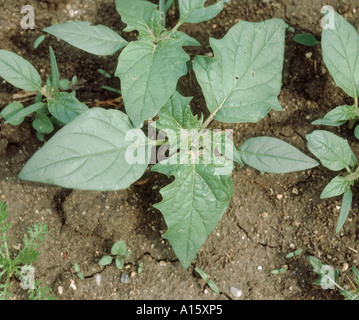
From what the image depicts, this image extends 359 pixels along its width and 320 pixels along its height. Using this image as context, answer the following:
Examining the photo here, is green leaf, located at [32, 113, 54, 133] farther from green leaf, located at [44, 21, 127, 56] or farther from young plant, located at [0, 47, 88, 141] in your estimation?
green leaf, located at [44, 21, 127, 56]

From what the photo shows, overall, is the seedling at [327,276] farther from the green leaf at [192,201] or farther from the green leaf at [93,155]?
the green leaf at [93,155]

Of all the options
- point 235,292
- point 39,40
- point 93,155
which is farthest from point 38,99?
point 235,292

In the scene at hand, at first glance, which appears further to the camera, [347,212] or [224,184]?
[347,212]

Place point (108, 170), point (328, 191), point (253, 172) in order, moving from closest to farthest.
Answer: point (108, 170), point (328, 191), point (253, 172)

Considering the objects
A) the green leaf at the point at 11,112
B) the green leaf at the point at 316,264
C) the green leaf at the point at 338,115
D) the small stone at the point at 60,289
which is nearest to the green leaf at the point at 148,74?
the green leaf at the point at 11,112

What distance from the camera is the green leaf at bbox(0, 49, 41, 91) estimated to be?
2.30 meters

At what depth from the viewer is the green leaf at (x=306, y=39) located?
259cm

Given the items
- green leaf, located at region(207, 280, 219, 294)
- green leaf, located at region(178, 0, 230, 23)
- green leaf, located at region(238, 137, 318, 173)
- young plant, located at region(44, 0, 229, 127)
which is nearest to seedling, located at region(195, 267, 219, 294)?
green leaf, located at region(207, 280, 219, 294)

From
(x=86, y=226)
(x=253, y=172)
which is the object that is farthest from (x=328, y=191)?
(x=86, y=226)

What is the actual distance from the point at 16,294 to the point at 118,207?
2.63 ft

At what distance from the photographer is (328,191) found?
243cm

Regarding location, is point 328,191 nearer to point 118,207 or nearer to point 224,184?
point 224,184

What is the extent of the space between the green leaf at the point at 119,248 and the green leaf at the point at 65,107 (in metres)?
0.79

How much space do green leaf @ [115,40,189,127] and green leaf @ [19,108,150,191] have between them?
17cm
